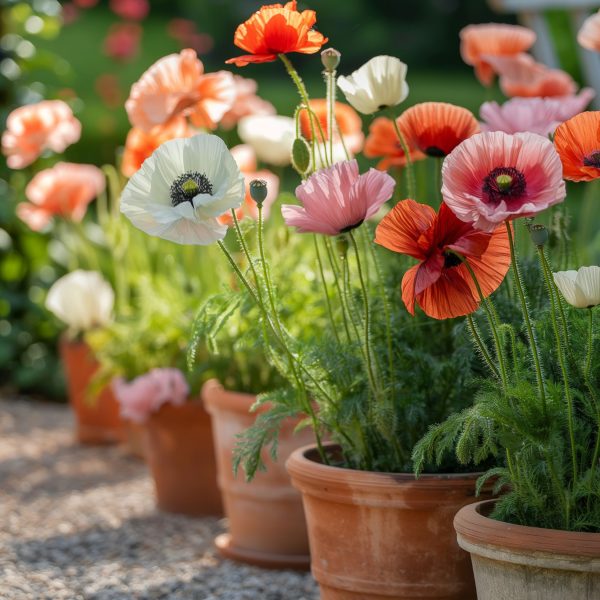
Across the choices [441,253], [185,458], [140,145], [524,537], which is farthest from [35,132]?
[524,537]

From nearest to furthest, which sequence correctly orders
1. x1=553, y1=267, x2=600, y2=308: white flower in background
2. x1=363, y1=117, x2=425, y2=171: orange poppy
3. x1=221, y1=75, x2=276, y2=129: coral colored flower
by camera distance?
1. x1=553, y1=267, x2=600, y2=308: white flower in background
2. x1=363, y1=117, x2=425, y2=171: orange poppy
3. x1=221, y1=75, x2=276, y2=129: coral colored flower

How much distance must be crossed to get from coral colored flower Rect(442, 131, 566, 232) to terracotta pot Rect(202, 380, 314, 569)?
91 cm

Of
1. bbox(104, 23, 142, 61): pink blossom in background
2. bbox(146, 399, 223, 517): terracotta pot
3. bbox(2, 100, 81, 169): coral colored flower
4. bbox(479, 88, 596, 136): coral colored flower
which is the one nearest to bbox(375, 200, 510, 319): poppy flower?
bbox(479, 88, 596, 136): coral colored flower

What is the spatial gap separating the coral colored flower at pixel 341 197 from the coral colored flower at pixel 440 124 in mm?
284

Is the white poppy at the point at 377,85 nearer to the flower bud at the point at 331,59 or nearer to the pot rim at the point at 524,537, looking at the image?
the flower bud at the point at 331,59

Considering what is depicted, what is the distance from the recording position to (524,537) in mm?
1263

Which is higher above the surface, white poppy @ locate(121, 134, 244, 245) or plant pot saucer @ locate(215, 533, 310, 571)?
white poppy @ locate(121, 134, 244, 245)

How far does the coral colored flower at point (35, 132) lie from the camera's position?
2.87 m

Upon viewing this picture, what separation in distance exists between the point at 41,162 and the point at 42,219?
0.93m

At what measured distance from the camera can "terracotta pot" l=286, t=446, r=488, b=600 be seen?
1.51 m

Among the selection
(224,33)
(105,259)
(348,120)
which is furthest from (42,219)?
(224,33)

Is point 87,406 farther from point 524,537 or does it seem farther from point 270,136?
point 524,537

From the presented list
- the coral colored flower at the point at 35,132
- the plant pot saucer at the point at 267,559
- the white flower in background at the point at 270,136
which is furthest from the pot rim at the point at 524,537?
Result: the coral colored flower at the point at 35,132

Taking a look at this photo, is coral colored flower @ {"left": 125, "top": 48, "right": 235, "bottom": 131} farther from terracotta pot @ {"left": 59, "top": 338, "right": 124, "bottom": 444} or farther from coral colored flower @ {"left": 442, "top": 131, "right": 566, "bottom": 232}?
terracotta pot @ {"left": 59, "top": 338, "right": 124, "bottom": 444}
